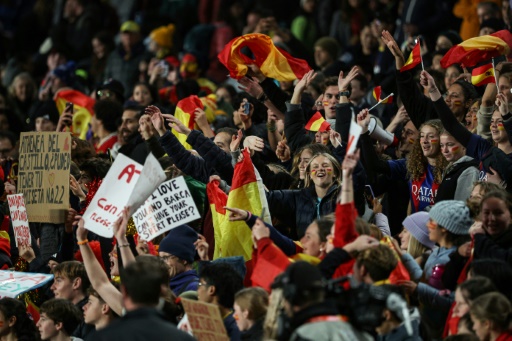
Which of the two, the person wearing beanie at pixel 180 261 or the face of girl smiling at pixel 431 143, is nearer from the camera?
the person wearing beanie at pixel 180 261

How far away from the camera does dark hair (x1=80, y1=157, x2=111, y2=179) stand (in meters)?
11.0

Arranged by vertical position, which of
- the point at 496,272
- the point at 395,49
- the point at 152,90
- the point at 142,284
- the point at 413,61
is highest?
the point at 395,49

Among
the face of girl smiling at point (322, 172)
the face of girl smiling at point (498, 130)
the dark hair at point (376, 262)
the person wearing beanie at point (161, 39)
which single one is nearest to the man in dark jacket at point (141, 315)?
the dark hair at point (376, 262)

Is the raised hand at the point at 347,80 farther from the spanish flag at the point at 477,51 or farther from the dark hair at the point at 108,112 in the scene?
the dark hair at the point at 108,112

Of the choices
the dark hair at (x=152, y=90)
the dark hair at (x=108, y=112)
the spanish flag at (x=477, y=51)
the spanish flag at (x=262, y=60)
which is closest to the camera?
the spanish flag at (x=477, y=51)

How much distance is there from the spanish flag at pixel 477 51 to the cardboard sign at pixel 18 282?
3.99 m

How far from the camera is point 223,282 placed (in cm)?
809

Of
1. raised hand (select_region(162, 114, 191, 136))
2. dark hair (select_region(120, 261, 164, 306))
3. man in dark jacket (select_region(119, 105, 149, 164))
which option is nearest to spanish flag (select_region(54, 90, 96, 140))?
man in dark jacket (select_region(119, 105, 149, 164))

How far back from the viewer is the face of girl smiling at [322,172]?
9.42 m

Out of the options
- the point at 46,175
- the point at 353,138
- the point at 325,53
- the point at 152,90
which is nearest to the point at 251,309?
the point at 353,138

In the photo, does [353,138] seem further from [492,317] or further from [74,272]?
[74,272]

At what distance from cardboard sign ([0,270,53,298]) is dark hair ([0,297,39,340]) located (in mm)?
417

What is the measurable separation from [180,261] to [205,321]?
1.38 metres

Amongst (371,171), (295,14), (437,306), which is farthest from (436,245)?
(295,14)
